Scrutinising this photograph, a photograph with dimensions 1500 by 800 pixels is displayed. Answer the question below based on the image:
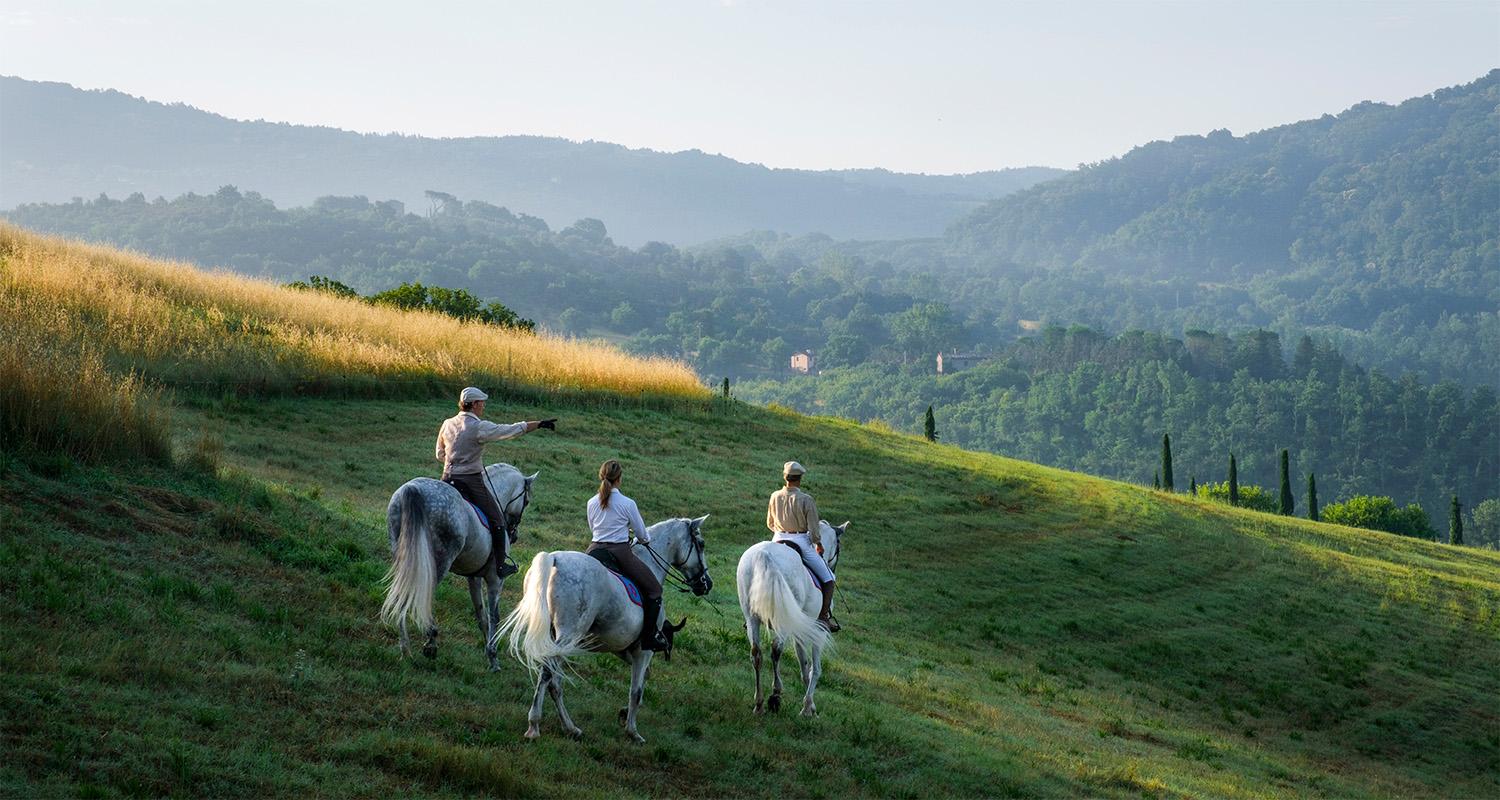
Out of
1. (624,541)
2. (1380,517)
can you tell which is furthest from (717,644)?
(1380,517)

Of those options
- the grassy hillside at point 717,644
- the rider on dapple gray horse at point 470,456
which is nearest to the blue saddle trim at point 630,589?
the grassy hillside at point 717,644

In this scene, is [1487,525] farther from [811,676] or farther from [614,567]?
[614,567]

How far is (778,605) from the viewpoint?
11102 mm

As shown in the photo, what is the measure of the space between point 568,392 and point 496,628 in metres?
21.8

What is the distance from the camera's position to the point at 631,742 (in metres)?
9.30

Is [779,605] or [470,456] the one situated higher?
[470,456]

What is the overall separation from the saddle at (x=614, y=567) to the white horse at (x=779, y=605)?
6.86ft

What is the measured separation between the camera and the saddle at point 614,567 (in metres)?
9.34

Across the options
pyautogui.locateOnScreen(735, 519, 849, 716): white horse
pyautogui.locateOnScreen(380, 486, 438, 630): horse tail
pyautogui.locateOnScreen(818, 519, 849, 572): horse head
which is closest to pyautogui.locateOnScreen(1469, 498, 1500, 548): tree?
pyautogui.locateOnScreen(818, 519, 849, 572): horse head

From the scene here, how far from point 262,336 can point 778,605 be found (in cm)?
2141

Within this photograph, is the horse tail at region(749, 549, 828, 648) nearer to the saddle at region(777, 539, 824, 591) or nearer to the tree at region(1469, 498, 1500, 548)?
the saddle at region(777, 539, 824, 591)

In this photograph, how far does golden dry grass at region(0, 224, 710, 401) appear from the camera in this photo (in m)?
24.0

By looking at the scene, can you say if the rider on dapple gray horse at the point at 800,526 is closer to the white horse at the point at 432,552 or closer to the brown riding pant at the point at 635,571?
the brown riding pant at the point at 635,571

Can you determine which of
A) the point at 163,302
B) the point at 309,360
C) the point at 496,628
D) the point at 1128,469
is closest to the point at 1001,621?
the point at 496,628
